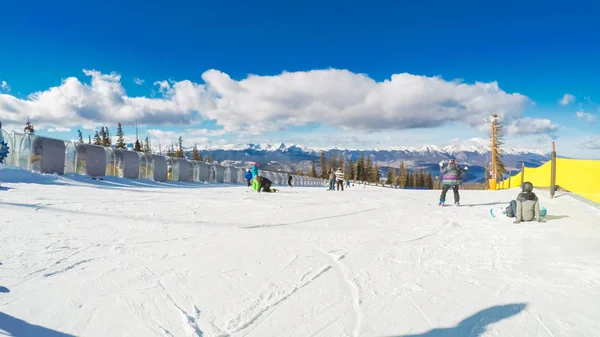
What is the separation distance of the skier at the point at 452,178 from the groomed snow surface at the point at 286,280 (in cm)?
513

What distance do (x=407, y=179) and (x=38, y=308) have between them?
124902 mm

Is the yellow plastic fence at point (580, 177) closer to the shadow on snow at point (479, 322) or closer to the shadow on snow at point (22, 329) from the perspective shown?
the shadow on snow at point (479, 322)

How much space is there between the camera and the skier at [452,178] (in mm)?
11805

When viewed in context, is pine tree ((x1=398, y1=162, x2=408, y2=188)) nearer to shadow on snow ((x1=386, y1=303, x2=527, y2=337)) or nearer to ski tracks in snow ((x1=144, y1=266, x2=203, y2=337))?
shadow on snow ((x1=386, y1=303, x2=527, y2=337))

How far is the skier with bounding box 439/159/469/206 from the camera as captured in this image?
11.8 metres

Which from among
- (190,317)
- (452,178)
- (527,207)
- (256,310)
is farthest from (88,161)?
(527,207)

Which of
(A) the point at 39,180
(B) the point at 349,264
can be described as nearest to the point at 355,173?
(A) the point at 39,180

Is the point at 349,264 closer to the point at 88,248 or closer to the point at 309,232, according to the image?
the point at 309,232

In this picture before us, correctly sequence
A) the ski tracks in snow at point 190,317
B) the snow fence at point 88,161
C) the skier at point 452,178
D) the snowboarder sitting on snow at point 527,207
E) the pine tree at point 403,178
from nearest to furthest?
the ski tracks in snow at point 190,317 → the snowboarder sitting on snow at point 527,207 → the skier at point 452,178 → the snow fence at point 88,161 → the pine tree at point 403,178

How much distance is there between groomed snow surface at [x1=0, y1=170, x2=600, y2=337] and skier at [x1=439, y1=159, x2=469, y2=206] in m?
5.13

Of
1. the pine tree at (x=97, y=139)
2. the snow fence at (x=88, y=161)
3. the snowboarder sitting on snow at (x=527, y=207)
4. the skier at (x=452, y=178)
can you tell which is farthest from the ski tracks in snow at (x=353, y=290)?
the pine tree at (x=97, y=139)

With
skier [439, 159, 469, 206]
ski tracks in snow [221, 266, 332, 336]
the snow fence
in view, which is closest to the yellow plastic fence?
skier [439, 159, 469, 206]

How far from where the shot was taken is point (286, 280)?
11.6 feet

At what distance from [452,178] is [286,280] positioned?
994cm
